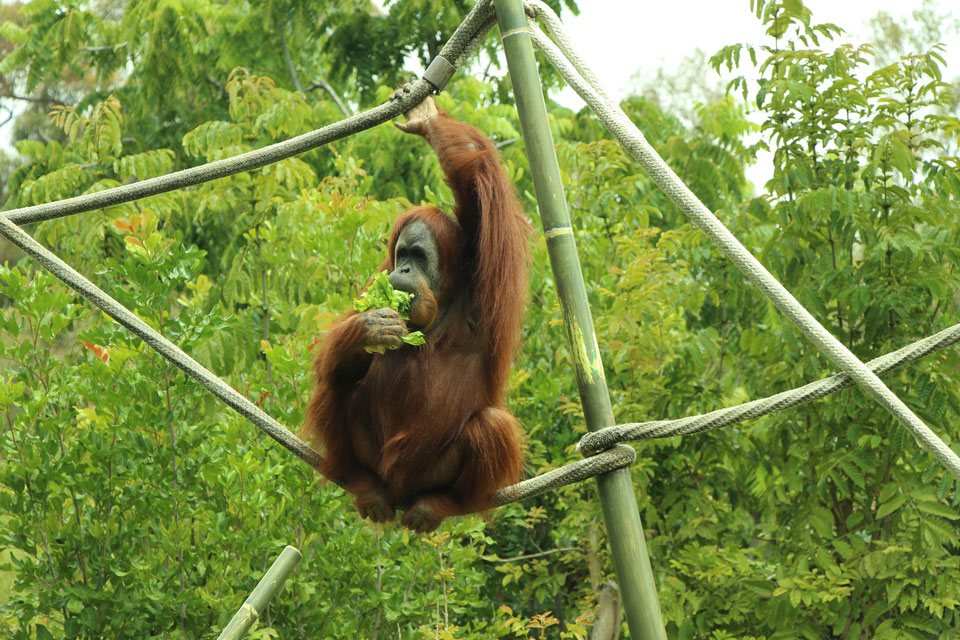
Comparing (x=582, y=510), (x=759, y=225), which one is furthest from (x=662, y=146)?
(x=582, y=510)

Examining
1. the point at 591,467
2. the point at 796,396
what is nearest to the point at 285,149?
the point at 591,467

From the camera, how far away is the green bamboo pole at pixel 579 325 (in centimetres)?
229

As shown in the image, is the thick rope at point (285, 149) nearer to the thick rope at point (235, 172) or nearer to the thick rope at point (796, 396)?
the thick rope at point (235, 172)

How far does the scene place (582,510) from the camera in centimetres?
436

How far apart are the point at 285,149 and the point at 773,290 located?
3.61 feet

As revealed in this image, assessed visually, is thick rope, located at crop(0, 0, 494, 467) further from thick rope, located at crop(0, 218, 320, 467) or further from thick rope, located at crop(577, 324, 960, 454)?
thick rope, located at crop(577, 324, 960, 454)

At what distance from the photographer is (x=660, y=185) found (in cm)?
232

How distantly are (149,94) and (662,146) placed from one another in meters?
3.88

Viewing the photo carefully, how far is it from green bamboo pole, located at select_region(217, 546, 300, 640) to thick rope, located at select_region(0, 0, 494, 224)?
2.96 feet

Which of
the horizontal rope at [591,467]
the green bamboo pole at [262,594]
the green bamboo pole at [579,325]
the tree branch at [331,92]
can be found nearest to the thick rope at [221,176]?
the green bamboo pole at [579,325]

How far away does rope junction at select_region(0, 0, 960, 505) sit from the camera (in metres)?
2.20

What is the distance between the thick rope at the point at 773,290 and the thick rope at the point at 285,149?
0.42 metres

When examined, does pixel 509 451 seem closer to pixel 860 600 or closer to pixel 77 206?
pixel 77 206

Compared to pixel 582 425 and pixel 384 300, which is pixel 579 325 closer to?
pixel 384 300
